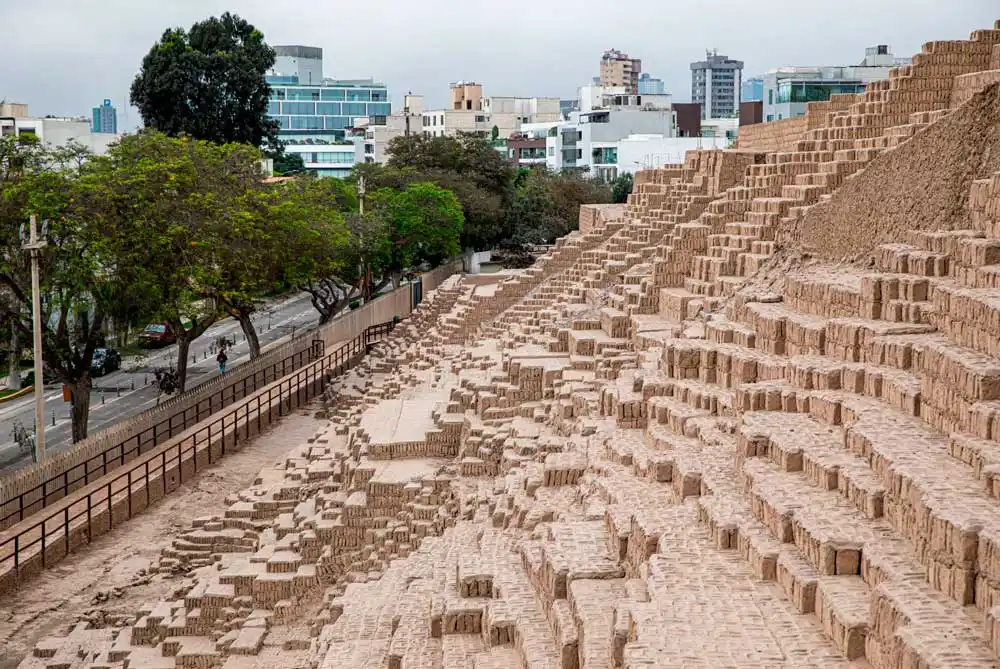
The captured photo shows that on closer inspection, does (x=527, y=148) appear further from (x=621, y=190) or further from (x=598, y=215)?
(x=598, y=215)

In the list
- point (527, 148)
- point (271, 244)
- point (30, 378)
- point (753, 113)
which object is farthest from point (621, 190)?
point (30, 378)

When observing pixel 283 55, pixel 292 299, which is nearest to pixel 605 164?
pixel 292 299

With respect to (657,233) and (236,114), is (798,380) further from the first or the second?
(236,114)

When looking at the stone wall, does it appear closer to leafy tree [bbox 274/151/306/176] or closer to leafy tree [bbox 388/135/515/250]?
leafy tree [bbox 388/135/515/250]

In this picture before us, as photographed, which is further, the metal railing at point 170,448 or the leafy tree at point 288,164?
the leafy tree at point 288,164

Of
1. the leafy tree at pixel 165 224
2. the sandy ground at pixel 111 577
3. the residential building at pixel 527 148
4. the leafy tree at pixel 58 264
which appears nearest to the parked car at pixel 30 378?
the leafy tree at pixel 165 224

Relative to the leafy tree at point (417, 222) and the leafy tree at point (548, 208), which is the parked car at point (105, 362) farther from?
the leafy tree at point (548, 208)

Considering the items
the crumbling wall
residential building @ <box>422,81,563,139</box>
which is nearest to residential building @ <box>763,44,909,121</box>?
the crumbling wall

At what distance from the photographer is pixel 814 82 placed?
117ft

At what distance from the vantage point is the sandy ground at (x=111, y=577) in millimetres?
20469

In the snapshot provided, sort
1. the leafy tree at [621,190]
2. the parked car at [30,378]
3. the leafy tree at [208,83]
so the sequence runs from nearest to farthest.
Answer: the parked car at [30,378] → the leafy tree at [208,83] → the leafy tree at [621,190]

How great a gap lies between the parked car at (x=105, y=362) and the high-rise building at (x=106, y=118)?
11649cm

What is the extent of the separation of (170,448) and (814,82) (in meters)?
18.1

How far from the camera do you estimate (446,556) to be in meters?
17.3
